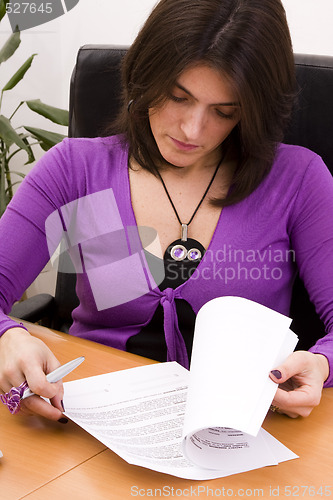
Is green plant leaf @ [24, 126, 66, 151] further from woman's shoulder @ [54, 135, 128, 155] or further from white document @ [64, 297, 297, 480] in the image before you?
white document @ [64, 297, 297, 480]

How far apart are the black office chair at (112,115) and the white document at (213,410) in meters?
0.51

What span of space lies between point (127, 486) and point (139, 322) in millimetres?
493

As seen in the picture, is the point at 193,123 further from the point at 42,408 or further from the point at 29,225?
the point at 42,408

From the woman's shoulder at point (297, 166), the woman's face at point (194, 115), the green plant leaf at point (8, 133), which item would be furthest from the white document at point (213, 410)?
the green plant leaf at point (8, 133)

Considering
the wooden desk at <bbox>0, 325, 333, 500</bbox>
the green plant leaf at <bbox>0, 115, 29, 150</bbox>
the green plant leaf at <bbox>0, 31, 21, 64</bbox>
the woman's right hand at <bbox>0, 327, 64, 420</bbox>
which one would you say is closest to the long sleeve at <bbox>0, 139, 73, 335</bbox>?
the woman's right hand at <bbox>0, 327, 64, 420</bbox>

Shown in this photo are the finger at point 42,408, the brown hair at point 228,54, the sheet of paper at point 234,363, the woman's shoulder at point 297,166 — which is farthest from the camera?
Answer: the woman's shoulder at point 297,166

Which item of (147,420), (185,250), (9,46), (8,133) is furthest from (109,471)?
(9,46)

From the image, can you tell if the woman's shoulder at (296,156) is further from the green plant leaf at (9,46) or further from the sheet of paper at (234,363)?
the green plant leaf at (9,46)

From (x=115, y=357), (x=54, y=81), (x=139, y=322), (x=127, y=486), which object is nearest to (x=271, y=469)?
(x=127, y=486)

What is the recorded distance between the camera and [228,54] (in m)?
0.95

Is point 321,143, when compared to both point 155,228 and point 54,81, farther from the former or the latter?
point 54,81

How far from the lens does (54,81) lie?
2.39 m

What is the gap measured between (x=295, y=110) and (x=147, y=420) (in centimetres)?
70

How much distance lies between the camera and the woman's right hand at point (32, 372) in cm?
77
